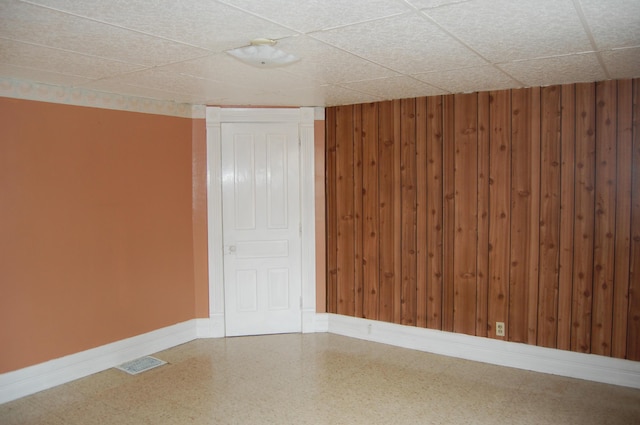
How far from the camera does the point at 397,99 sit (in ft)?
14.8

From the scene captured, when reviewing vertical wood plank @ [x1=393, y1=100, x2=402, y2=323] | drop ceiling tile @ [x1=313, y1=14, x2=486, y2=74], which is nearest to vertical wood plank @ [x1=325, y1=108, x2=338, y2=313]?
vertical wood plank @ [x1=393, y1=100, x2=402, y2=323]

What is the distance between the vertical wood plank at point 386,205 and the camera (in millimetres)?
4598

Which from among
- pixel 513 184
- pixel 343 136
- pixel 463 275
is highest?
pixel 343 136

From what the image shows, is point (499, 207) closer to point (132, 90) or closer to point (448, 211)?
point (448, 211)

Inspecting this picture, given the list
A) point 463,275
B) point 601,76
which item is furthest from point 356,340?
point 601,76

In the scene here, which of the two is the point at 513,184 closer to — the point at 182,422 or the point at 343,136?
the point at 343,136

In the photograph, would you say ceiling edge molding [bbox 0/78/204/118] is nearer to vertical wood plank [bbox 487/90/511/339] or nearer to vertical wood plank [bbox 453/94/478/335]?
vertical wood plank [bbox 453/94/478/335]

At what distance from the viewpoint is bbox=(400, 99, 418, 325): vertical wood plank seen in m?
4.47

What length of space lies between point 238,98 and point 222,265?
1685 mm

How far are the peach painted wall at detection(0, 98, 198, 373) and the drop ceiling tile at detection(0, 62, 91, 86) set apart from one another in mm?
190

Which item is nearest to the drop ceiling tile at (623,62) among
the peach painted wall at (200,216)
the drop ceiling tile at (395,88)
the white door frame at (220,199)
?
the drop ceiling tile at (395,88)

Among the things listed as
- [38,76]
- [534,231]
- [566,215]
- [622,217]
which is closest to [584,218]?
[566,215]

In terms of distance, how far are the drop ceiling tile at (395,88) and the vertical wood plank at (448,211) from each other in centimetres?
26

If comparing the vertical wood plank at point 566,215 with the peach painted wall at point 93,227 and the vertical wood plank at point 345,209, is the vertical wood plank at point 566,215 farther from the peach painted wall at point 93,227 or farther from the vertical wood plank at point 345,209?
the peach painted wall at point 93,227
